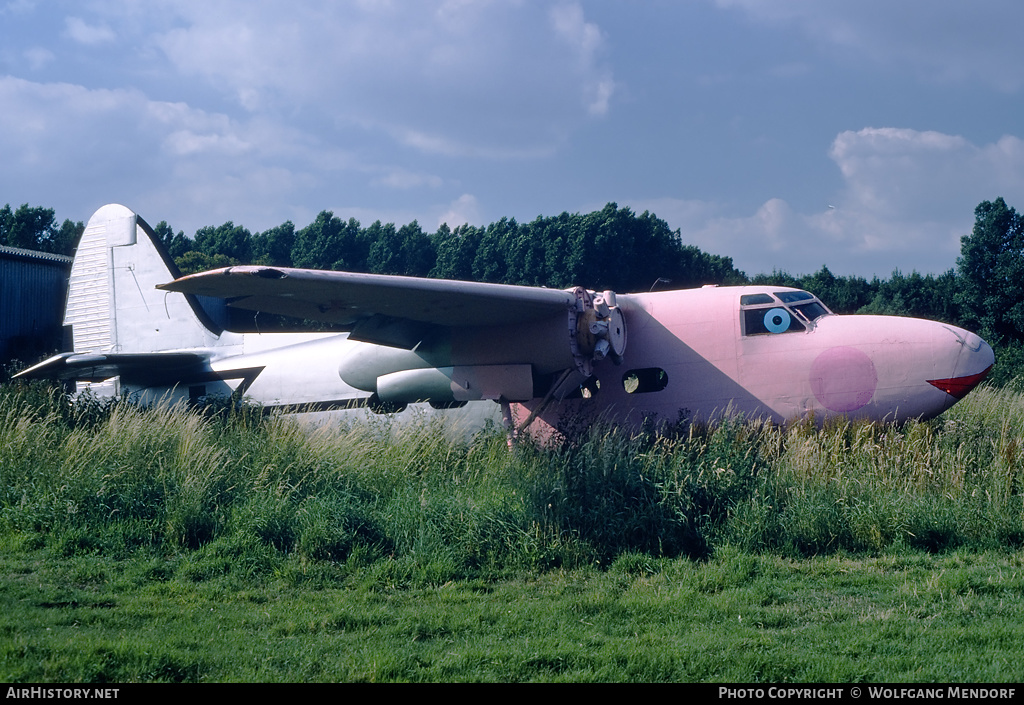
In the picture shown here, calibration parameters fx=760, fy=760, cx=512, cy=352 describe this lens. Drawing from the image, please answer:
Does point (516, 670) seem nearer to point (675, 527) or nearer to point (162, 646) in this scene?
point (162, 646)

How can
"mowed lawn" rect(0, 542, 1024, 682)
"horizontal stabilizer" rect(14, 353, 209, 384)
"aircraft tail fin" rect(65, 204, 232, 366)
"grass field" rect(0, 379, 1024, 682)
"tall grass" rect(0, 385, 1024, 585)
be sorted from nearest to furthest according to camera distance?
1. "mowed lawn" rect(0, 542, 1024, 682)
2. "grass field" rect(0, 379, 1024, 682)
3. "tall grass" rect(0, 385, 1024, 585)
4. "horizontal stabilizer" rect(14, 353, 209, 384)
5. "aircraft tail fin" rect(65, 204, 232, 366)

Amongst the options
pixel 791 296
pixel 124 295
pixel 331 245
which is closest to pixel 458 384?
pixel 791 296

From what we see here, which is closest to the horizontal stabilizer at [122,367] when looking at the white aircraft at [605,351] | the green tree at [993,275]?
the white aircraft at [605,351]

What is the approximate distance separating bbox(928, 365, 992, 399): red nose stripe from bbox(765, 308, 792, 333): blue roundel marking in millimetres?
A: 1809

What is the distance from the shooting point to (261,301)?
9.45m

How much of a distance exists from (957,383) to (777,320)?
2.20 m

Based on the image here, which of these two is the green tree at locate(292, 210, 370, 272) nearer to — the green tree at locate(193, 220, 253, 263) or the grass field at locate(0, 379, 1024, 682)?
the green tree at locate(193, 220, 253, 263)

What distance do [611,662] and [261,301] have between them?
22.3 ft

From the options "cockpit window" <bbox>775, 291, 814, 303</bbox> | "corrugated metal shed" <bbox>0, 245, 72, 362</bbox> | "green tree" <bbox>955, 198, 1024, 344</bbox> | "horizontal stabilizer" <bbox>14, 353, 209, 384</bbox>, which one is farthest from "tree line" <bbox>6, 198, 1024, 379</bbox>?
"horizontal stabilizer" <bbox>14, 353, 209, 384</bbox>

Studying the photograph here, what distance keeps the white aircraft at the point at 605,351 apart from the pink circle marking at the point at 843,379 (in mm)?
13

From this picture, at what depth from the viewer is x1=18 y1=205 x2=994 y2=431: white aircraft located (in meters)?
9.12

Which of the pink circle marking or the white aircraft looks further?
the pink circle marking

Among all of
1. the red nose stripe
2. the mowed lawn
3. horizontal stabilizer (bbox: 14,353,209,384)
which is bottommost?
the mowed lawn
